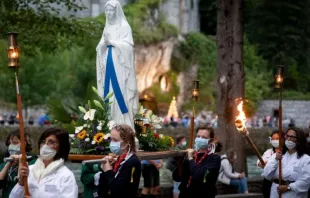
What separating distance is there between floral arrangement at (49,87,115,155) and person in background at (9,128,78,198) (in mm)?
4135

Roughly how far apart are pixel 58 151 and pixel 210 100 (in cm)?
6110

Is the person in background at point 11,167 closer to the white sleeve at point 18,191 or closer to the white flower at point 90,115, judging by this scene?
the white sleeve at point 18,191

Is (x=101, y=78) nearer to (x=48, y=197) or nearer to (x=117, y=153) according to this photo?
(x=117, y=153)

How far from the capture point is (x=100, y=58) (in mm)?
13922

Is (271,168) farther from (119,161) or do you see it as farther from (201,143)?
(119,161)

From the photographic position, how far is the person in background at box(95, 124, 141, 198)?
9078 millimetres

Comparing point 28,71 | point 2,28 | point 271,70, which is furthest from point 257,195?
point 271,70

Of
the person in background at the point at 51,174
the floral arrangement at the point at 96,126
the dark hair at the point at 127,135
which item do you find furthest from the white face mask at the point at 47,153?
the floral arrangement at the point at 96,126

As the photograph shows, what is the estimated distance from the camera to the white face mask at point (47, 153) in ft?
27.5

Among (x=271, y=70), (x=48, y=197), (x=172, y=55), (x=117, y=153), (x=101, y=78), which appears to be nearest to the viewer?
(x=48, y=197)

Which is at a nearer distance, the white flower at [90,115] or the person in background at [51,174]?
the person in background at [51,174]

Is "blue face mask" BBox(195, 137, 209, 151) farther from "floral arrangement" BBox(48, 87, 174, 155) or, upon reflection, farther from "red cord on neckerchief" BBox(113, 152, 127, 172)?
"red cord on neckerchief" BBox(113, 152, 127, 172)

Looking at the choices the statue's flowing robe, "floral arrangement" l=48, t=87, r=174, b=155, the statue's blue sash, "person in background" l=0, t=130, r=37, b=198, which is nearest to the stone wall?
"floral arrangement" l=48, t=87, r=174, b=155

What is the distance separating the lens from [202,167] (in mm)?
11320
